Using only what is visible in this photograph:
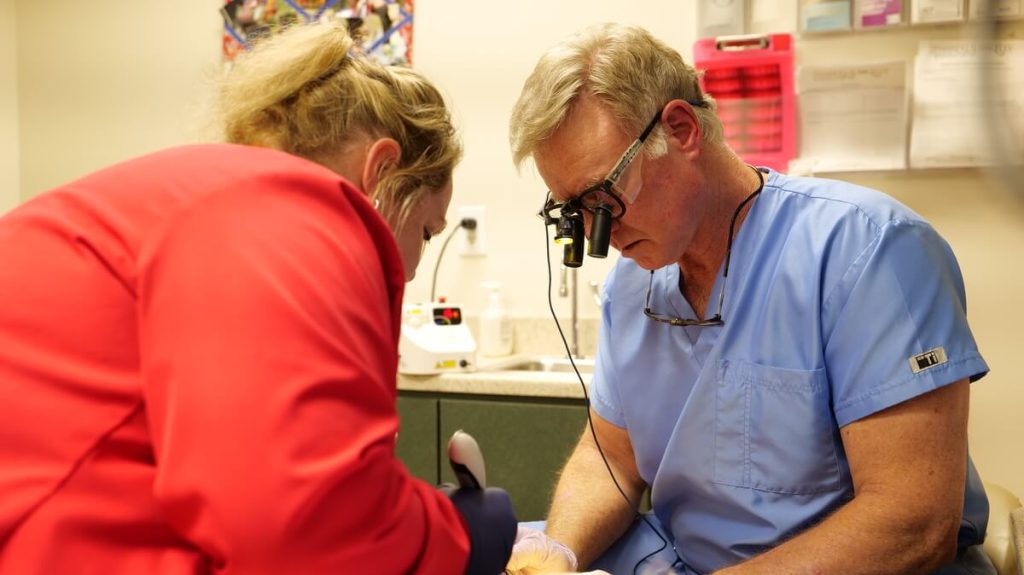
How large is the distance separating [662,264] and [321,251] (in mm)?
824

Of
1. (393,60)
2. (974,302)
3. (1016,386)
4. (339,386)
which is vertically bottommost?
(1016,386)

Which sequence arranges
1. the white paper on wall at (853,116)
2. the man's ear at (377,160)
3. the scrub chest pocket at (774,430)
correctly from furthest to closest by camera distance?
the white paper on wall at (853,116), the scrub chest pocket at (774,430), the man's ear at (377,160)

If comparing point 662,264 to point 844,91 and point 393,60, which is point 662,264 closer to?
point 844,91

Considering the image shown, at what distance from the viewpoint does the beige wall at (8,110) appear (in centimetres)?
336

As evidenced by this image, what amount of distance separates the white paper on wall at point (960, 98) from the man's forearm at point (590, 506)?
1462mm

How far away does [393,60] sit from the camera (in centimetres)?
301

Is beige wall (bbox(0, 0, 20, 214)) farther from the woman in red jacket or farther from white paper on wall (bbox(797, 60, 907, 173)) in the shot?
the woman in red jacket

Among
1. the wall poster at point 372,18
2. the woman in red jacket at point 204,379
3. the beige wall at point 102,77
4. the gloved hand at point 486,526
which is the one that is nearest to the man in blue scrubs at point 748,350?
the gloved hand at point 486,526

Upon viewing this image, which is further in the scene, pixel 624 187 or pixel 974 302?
pixel 974 302

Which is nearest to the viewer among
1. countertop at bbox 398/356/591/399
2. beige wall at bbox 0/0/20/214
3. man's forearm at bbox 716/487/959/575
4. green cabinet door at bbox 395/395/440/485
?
man's forearm at bbox 716/487/959/575

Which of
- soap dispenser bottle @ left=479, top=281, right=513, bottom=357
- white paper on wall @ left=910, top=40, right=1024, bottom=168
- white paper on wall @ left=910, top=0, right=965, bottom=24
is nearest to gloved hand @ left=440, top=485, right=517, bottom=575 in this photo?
soap dispenser bottle @ left=479, top=281, right=513, bottom=357

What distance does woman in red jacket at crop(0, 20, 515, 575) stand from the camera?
65cm

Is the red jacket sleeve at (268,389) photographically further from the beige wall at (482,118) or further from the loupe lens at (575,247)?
the beige wall at (482,118)

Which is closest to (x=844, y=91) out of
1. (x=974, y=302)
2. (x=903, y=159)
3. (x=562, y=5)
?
(x=903, y=159)
